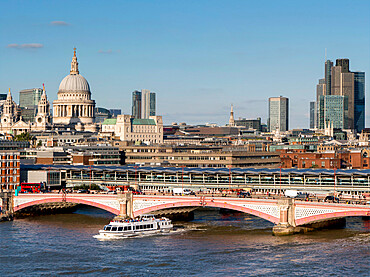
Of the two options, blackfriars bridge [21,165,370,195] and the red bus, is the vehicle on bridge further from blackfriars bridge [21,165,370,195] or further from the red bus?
blackfriars bridge [21,165,370,195]

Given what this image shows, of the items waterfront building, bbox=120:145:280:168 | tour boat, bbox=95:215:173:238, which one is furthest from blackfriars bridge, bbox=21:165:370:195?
waterfront building, bbox=120:145:280:168

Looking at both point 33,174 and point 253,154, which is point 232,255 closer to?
point 33,174

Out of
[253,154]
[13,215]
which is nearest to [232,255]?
[13,215]

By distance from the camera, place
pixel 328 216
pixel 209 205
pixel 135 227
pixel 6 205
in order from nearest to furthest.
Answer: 1. pixel 328 216
2. pixel 135 227
3. pixel 209 205
4. pixel 6 205

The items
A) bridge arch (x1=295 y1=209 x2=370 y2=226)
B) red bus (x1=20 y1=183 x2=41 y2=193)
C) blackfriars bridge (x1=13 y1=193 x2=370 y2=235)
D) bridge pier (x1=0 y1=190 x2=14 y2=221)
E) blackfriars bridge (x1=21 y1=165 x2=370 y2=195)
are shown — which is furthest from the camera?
red bus (x1=20 y1=183 x2=41 y2=193)

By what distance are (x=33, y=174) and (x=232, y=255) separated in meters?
64.1

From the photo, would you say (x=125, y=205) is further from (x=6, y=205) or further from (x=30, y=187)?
(x=30, y=187)

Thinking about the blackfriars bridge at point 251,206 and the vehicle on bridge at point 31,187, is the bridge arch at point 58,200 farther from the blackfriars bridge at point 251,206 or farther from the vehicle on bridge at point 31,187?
the vehicle on bridge at point 31,187

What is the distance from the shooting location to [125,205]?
103750 millimetres

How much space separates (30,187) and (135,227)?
40262 millimetres

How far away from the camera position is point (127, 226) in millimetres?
95250

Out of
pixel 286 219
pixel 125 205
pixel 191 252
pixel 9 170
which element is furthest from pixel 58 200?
pixel 286 219

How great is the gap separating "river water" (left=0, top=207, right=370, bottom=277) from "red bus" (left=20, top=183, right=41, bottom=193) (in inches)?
806

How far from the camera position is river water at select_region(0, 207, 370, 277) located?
241 ft
